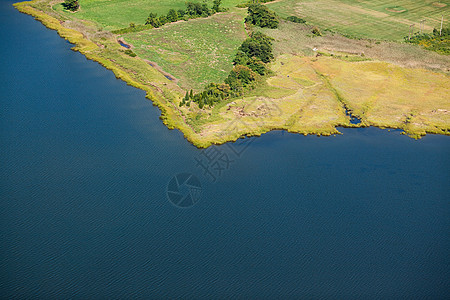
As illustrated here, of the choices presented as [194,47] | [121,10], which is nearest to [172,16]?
[121,10]

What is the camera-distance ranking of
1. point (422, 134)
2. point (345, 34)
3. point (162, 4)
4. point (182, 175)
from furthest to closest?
point (162, 4), point (345, 34), point (422, 134), point (182, 175)

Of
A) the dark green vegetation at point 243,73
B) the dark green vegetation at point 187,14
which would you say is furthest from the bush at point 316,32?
the dark green vegetation at point 187,14

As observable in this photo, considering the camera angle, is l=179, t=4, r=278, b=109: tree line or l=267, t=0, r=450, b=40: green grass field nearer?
l=179, t=4, r=278, b=109: tree line

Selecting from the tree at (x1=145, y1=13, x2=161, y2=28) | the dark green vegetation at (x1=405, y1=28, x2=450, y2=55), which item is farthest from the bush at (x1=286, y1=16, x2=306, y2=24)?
the tree at (x1=145, y1=13, x2=161, y2=28)

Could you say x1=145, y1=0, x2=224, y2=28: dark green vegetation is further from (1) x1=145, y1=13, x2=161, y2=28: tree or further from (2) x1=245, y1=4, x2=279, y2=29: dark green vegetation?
(2) x1=245, y1=4, x2=279, y2=29: dark green vegetation

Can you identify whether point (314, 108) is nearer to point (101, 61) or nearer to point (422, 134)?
point (422, 134)

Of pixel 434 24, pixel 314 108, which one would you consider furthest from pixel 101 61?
pixel 434 24

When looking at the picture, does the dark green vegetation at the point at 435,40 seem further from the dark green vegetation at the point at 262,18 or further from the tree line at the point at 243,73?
the tree line at the point at 243,73

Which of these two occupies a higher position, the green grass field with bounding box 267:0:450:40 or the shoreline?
the green grass field with bounding box 267:0:450:40
